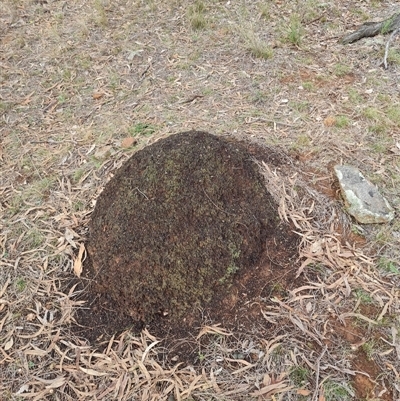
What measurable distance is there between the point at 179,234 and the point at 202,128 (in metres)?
1.22

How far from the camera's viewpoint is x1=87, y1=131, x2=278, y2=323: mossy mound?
6.67 ft

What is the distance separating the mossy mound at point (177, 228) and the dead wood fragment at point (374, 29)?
2.38 m

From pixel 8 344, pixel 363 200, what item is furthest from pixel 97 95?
pixel 363 200

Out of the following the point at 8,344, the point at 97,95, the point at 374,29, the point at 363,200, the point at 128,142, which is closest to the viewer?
the point at 8,344

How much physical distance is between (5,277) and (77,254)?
426mm

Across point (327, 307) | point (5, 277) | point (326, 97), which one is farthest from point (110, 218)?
point (326, 97)

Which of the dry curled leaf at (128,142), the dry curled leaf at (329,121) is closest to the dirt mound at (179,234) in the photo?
the dry curled leaf at (128,142)

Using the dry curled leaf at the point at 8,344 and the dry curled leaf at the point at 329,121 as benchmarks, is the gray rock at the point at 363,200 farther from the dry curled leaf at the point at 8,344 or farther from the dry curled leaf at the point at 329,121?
the dry curled leaf at the point at 8,344

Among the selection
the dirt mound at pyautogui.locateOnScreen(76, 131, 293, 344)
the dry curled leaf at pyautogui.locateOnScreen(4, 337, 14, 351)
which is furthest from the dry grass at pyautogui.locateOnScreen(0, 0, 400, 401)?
the dirt mound at pyautogui.locateOnScreen(76, 131, 293, 344)

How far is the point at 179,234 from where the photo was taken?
2.08 m

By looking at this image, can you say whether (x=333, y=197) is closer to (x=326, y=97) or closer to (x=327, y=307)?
(x=327, y=307)

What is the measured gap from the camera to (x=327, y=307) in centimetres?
203

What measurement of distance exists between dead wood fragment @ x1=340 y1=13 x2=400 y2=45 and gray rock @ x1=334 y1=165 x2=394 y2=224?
78.6 inches

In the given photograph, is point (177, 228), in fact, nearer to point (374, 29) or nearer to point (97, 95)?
point (97, 95)
